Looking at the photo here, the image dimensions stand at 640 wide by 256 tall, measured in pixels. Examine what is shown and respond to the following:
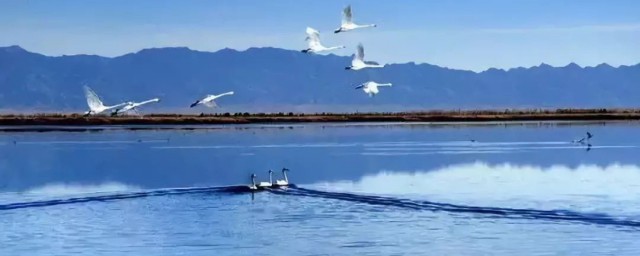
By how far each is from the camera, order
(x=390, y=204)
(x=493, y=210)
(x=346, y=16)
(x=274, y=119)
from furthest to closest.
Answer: (x=274, y=119) < (x=346, y=16) < (x=390, y=204) < (x=493, y=210)

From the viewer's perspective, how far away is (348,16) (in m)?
37.6

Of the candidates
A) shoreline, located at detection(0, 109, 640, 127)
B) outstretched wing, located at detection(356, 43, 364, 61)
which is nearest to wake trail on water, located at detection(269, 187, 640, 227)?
outstretched wing, located at detection(356, 43, 364, 61)

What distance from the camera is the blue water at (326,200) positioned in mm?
23234

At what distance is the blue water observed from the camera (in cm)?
2323

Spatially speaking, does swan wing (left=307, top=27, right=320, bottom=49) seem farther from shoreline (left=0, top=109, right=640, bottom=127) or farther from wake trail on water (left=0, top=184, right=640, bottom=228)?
shoreline (left=0, top=109, right=640, bottom=127)

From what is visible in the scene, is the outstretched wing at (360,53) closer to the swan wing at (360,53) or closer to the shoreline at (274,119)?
the swan wing at (360,53)

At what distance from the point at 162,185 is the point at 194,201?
5.00 meters

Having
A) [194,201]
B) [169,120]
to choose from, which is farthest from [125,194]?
[169,120]

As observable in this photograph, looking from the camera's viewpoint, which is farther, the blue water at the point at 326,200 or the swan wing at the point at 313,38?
the swan wing at the point at 313,38

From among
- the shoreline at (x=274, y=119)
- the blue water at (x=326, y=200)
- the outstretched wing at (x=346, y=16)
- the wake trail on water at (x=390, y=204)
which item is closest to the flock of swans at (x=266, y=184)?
the wake trail on water at (x=390, y=204)

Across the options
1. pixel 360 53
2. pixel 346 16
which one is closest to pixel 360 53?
pixel 360 53

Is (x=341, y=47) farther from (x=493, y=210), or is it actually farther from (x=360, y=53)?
(x=493, y=210)

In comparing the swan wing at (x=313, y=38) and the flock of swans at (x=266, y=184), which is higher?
the swan wing at (x=313, y=38)

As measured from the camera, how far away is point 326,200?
99.5 feet
